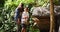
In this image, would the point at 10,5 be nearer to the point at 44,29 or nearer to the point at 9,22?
the point at 9,22

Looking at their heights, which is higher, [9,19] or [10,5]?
[10,5]

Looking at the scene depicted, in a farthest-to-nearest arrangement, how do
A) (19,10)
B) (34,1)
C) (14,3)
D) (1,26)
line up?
(1,26), (14,3), (34,1), (19,10)

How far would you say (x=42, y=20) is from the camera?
364 cm

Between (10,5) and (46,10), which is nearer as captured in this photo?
(46,10)

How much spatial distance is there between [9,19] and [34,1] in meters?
0.94

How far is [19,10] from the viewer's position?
4.08 m

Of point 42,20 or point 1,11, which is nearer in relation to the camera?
point 42,20

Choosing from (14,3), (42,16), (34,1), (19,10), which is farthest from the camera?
(14,3)

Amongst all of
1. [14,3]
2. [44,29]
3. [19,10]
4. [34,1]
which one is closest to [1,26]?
[14,3]

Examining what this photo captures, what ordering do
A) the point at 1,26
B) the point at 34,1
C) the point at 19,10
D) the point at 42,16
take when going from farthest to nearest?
the point at 1,26 → the point at 34,1 → the point at 19,10 → the point at 42,16

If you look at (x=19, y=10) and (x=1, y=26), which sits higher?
(x=19, y=10)

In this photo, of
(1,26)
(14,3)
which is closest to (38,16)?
(14,3)

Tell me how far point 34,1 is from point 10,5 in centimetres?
73

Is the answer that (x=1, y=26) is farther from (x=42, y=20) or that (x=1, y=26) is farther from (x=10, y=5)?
(x=42, y=20)
